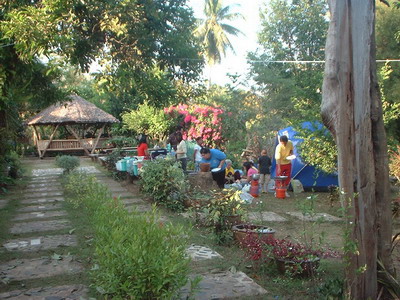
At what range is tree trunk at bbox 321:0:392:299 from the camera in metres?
3.49

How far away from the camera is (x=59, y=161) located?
13.9 meters

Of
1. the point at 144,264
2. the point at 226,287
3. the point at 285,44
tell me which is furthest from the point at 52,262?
the point at 285,44

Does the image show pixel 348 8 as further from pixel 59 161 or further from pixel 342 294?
pixel 59 161

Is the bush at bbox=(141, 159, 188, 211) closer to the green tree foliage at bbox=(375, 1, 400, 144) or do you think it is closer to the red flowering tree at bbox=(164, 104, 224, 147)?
the red flowering tree at bbox=(164, 104, 224, 147)

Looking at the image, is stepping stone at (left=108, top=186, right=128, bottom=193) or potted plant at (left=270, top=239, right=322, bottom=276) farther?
stepping stone at (left=108, top=186, right=128, bottom=193)

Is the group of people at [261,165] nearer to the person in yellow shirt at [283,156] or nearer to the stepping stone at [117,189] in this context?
the person in yellow shirt at [283,156]

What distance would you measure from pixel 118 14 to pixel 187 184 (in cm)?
389

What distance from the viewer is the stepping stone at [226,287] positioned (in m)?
3.78

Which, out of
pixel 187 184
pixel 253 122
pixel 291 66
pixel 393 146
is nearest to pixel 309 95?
pixel 393 146

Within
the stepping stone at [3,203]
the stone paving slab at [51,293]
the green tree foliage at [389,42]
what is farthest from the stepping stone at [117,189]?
the green tree foliage at [389,42]

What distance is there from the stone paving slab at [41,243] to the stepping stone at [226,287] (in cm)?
237

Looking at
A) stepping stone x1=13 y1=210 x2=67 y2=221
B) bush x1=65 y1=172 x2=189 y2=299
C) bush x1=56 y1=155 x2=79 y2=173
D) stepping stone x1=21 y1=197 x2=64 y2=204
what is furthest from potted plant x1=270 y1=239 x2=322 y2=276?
bush x1=56 y1=155 x2=79 y2=173

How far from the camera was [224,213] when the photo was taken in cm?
589

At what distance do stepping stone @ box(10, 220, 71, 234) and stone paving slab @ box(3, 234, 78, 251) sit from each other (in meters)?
0.55
